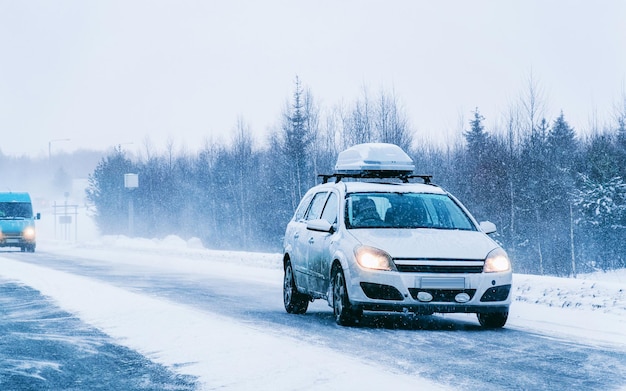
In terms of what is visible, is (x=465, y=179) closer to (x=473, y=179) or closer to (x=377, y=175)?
(x=473, y=179)

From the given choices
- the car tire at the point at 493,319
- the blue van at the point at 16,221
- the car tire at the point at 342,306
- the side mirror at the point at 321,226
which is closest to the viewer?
the car tire at the point at 342,306

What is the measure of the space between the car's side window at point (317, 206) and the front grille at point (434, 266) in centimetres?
257

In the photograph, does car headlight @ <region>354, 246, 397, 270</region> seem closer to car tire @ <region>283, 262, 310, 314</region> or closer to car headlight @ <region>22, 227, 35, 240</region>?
car tire @ <region>283, 262, 310, 314</region>

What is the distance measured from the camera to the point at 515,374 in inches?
293

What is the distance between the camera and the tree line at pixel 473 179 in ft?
197

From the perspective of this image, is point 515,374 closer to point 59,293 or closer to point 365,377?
point 365,377

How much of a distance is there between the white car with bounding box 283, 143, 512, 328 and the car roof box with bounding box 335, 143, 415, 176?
46cm

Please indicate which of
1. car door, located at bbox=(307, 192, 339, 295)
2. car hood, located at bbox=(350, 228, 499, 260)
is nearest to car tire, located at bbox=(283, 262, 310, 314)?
car door, located at bbox=(307, 192, 339, 295)

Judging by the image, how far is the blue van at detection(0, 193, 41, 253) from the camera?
41.4 metres

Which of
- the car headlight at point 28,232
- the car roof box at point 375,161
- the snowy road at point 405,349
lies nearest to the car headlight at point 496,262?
the snowy road at point 405,349

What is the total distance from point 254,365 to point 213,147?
326 ft

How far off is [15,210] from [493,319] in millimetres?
34916

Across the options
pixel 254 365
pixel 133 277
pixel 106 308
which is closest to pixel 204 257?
pixel 133 277

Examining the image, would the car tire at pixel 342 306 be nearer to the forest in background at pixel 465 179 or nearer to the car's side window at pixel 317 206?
the car's side window at pixel 317 206
